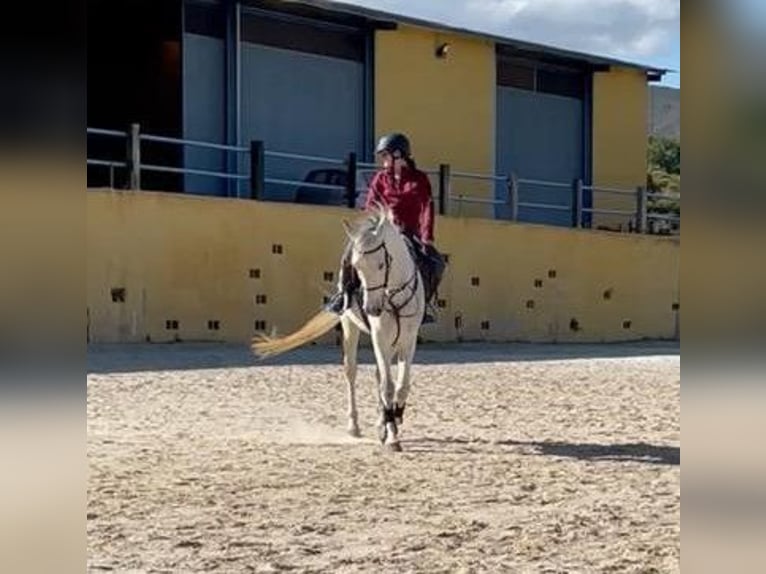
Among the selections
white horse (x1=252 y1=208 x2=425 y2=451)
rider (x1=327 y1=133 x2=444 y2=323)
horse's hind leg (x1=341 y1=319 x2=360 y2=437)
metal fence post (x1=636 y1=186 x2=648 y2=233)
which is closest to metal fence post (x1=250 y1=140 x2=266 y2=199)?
metal fence post (x1=636 y1=186 x2=648 y2=233)

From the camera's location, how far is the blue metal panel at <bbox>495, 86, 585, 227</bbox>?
2531 cm

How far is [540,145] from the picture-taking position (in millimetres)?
25906

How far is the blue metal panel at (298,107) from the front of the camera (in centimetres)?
2125

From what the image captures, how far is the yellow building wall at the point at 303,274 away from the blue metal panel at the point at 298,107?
2.81 metres

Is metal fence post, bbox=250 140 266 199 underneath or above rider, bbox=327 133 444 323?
above

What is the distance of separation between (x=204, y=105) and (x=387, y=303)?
12.7 m

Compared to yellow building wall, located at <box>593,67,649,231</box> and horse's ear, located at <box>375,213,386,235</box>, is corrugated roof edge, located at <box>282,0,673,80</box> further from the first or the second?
horse's ear, located at <box>375,213,386,235</box>

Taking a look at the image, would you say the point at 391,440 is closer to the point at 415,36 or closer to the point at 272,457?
the point at 272,457

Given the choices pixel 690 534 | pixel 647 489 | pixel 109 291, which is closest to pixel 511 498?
pixel 647 489

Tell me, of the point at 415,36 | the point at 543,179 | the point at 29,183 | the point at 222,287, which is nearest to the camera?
the point at 29,183

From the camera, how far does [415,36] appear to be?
2322 cm

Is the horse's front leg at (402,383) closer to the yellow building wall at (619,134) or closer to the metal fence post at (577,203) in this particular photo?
the metal fence post at (577,203)

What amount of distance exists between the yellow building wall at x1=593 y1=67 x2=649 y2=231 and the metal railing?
0.32 m

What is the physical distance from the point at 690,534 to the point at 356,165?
60.4ft
